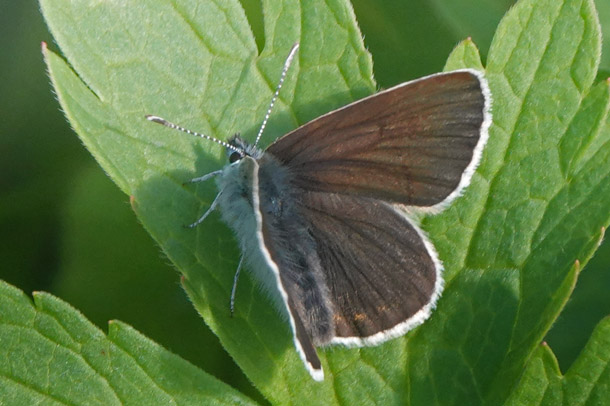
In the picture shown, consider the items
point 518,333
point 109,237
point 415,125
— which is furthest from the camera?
point 109,237

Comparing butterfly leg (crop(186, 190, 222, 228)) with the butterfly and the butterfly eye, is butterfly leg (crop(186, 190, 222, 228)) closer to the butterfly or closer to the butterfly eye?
the butterfly

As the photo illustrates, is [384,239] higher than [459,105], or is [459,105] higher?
[459,105]

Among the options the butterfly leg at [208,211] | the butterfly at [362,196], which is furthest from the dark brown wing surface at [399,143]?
the butterfly leg at [208,211]

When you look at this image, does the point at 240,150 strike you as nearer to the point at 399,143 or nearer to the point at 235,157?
the point at 235,157

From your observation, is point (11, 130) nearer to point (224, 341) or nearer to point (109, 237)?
point (109, 237)

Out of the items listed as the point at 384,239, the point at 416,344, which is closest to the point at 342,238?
the point at 384,239

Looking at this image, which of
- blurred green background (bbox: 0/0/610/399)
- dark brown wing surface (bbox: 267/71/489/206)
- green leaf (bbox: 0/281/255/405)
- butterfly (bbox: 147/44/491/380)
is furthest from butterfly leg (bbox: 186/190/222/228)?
blurred green background (bbox: 0/0/610/399)

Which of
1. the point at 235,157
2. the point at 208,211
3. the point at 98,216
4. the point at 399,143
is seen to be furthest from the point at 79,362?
the point at 399,143
